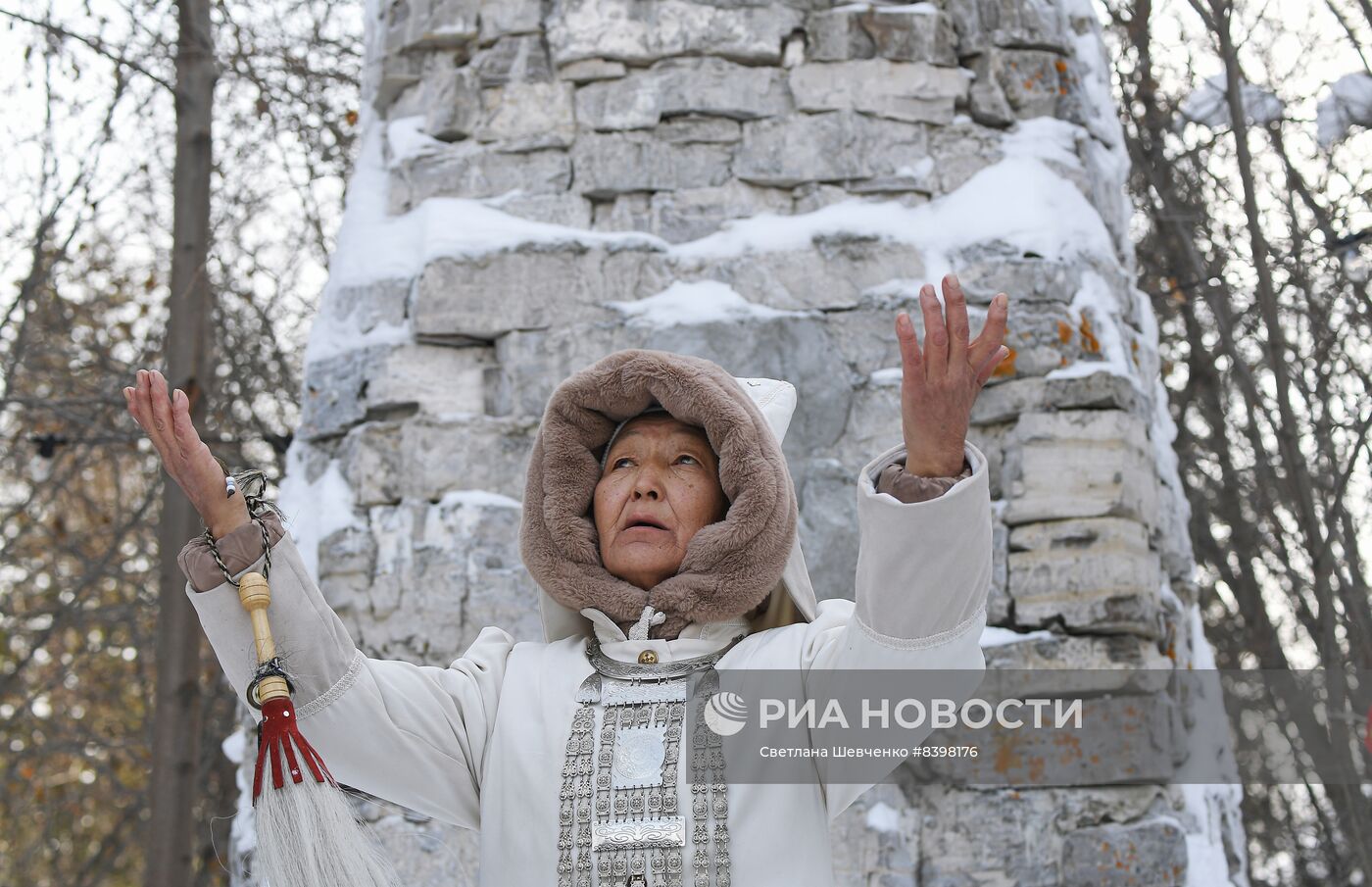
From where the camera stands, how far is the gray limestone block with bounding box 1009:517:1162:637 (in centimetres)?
279

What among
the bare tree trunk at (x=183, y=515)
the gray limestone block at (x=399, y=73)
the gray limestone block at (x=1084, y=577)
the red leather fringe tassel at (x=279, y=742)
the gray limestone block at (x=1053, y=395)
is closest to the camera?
the red leather fringe tassel at (x=279, y=742)

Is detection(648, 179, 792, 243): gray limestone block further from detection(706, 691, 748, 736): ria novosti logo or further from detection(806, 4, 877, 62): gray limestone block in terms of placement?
detection(706, 691, 748, 736): ria novosti logo

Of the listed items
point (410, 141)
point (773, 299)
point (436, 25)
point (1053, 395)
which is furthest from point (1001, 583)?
point (436, 25)

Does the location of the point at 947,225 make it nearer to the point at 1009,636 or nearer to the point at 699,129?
the point at 699,129

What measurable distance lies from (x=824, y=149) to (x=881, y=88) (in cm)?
19

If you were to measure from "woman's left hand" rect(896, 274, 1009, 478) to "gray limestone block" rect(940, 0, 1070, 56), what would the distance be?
69.2 inches

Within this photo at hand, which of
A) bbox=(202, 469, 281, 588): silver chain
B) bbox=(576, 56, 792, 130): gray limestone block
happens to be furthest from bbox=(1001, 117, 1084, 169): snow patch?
bbox=(202, 469, 281, 588): silver chain

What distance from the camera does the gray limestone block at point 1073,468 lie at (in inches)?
112

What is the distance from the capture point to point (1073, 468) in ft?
9.41

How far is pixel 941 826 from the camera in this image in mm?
2719

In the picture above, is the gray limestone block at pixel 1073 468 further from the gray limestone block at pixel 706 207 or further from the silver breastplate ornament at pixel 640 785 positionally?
the silver breastplate ornament at pixel 640 785

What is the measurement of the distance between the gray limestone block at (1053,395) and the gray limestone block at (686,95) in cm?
78

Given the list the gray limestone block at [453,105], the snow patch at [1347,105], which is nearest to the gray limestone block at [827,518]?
the gray limestone block at [453,105]

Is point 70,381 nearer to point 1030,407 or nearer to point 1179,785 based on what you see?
point 1030,407
